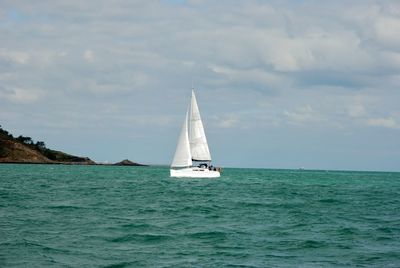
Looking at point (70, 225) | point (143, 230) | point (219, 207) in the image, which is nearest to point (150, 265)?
A: point (143, 230)

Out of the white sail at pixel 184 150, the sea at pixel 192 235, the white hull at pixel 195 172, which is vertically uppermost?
the white sail at pixel 184 150

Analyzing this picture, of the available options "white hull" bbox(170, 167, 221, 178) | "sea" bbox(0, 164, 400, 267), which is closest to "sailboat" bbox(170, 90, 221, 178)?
"white hull" bbox(170, 167, 221, 178)

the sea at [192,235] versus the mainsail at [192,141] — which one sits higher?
the mainsail at [192,141]

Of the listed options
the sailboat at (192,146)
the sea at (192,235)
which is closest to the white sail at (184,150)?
the sailboat at (192,146)

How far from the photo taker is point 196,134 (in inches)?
3794

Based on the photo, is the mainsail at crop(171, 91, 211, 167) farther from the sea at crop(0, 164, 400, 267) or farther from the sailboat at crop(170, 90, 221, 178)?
the sea at crop(0, 164, 400, 267)

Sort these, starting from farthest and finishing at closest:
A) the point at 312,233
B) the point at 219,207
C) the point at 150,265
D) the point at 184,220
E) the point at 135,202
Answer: the point at 135,202 < the point at 219,207 < the point at 184,220 < the point at 312,233 < the point at 150,265

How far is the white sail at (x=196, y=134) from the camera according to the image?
96375 mm

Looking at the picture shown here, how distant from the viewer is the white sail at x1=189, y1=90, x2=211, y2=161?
96.4 metres

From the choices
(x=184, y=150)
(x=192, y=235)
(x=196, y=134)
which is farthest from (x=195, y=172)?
(x=192, y=235)

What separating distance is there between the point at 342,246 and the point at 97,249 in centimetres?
1139

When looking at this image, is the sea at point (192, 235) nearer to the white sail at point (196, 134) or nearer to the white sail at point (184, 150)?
the white sail at point (196, 134)

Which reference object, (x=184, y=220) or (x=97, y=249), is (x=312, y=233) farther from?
(x=97, y=249)

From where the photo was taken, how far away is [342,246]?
91.5ft
